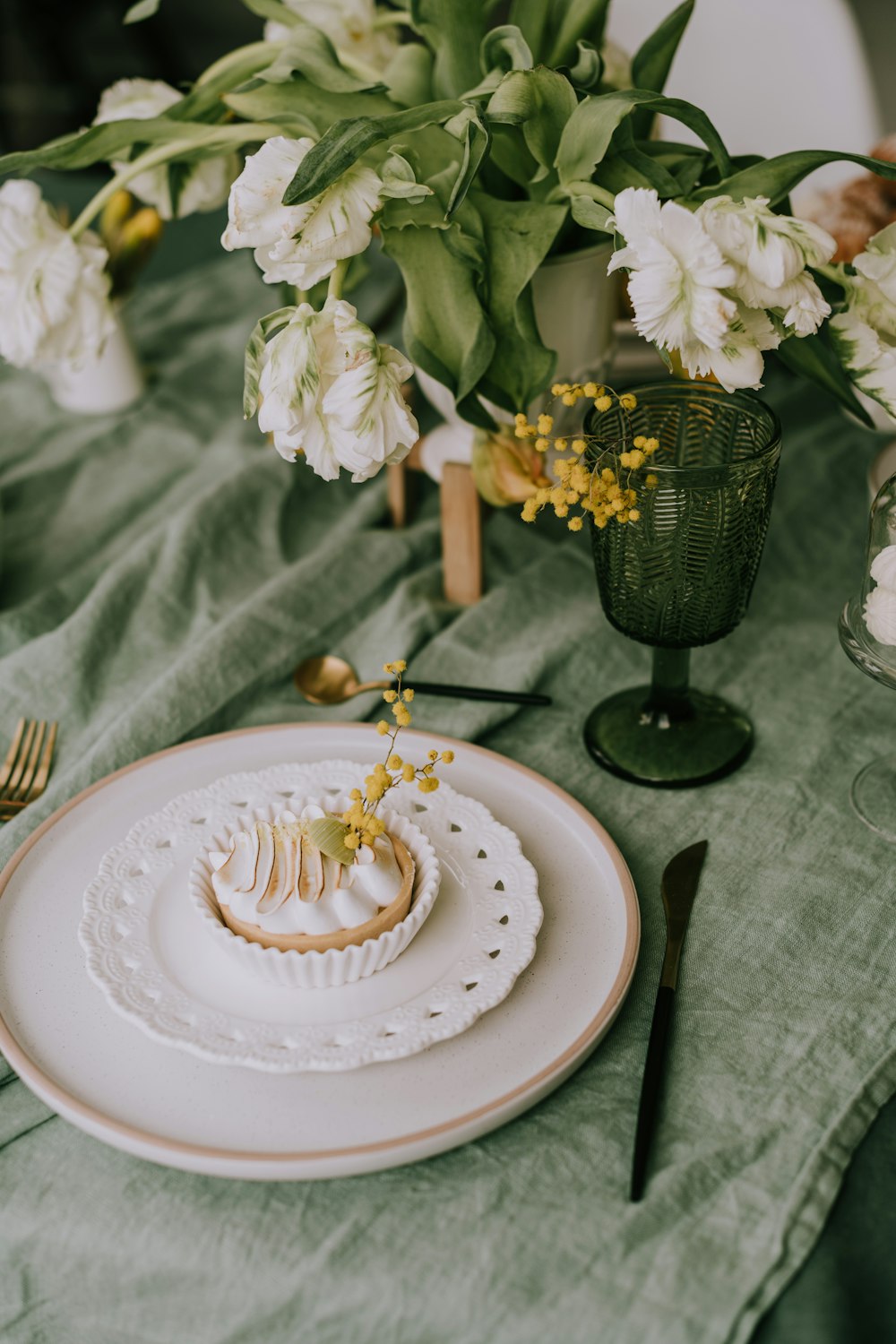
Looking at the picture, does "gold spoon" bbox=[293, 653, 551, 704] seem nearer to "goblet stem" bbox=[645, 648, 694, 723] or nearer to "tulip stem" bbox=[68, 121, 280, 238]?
"goblet stem" bbox=[645, 648, 694, 723]

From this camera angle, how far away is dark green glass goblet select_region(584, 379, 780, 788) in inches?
28.8

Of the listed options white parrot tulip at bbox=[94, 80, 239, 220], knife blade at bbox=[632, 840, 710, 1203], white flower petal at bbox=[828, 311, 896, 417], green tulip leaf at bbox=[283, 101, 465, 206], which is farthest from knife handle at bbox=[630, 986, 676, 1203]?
white parrot tulip at bbox=[94, 80, 239, 220]

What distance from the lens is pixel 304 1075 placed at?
60 cm

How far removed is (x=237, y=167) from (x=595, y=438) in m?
0.44

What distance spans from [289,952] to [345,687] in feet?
1.15

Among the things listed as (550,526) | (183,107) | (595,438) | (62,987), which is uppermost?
(183,107)

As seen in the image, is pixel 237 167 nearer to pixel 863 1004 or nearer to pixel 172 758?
pixel 172 758

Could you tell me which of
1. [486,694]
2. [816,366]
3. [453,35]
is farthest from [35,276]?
[816,366]

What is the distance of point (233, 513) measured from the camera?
1.12 metres

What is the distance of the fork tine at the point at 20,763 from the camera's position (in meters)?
0.85

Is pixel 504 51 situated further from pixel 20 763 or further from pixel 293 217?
pixel 20 763

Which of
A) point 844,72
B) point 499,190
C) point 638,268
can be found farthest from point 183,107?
point 844,72

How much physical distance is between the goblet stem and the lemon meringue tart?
0.28 m

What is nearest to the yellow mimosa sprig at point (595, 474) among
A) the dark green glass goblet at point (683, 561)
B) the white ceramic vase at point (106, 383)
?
the dark green glass goblet at point (683, 561)
